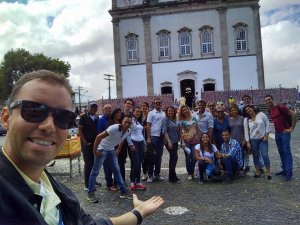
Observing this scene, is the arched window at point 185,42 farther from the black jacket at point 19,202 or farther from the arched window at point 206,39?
the black jacket at point 19,202

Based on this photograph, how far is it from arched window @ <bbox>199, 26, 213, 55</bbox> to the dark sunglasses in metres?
32.6

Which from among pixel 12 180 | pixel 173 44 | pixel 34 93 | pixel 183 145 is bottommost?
pixel 183 145

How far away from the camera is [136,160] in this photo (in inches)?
291

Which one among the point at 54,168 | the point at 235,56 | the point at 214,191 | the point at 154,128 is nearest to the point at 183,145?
the point at 154,128

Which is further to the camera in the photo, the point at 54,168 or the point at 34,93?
the point at 54,168

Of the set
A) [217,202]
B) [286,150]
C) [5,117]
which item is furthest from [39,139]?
[286,150]

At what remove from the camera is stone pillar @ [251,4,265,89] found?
32125mm

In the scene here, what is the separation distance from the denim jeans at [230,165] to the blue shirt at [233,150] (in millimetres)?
80

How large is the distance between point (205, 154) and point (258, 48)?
26.7 m

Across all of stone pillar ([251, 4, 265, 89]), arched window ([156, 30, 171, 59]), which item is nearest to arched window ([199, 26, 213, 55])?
arched window ([156, 30, 171, 59])

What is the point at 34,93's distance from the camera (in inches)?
58.4

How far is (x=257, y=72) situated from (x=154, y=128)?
26356mm

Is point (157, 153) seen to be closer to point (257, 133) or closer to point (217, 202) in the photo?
point (257, 133)

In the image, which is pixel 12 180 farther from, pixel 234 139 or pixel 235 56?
pixel 235 56
